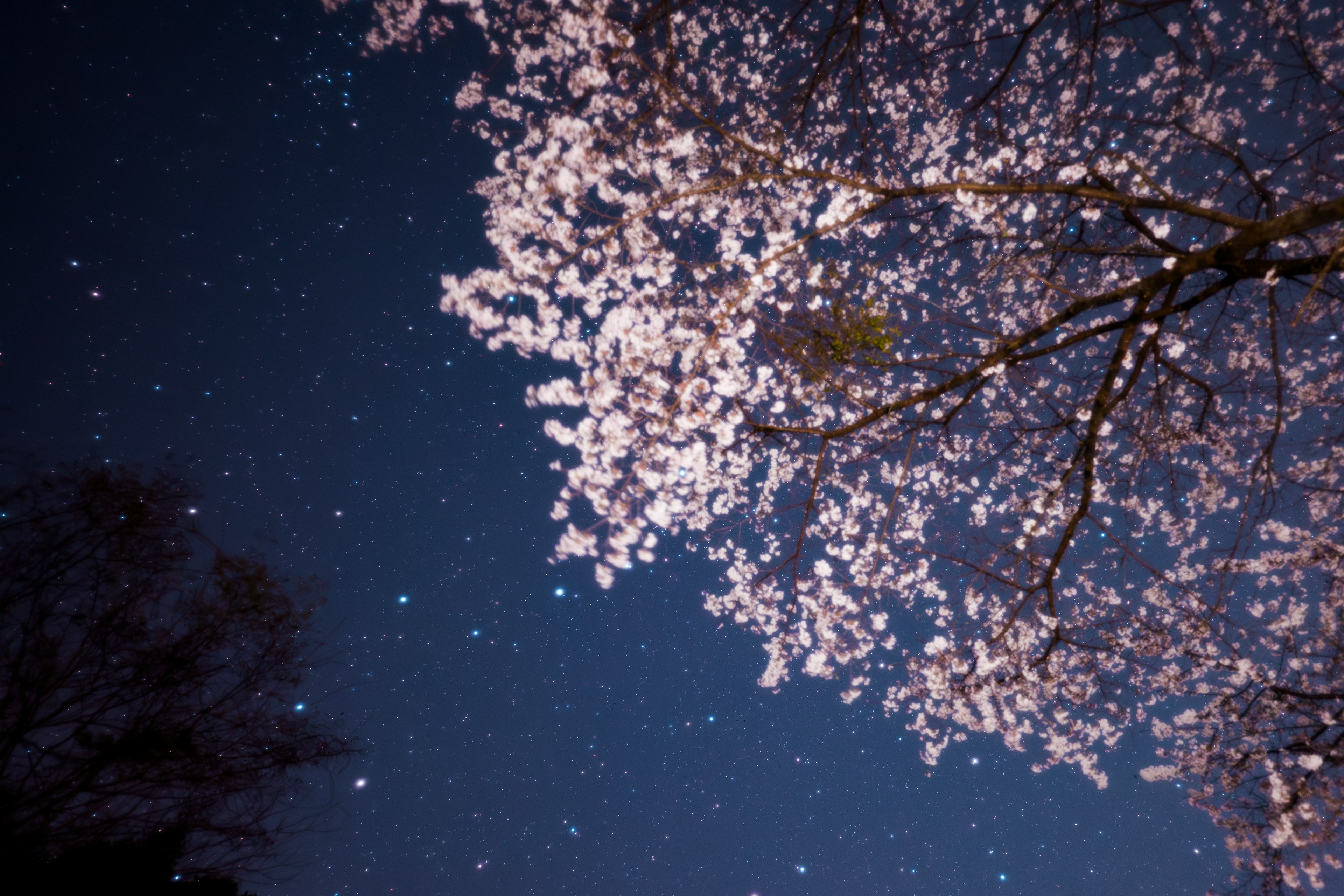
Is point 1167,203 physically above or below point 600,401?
above

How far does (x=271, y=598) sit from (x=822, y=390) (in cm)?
460

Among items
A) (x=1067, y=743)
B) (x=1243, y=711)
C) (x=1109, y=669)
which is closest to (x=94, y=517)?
(x=1067, y=743)

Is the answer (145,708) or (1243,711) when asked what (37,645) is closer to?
(145,708)

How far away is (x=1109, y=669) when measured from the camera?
555 cm

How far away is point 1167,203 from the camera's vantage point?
292cm

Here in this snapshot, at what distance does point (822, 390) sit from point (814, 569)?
234cm

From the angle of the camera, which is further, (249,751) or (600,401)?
(600,401)

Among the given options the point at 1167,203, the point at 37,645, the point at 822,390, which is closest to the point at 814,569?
the point at 822,390

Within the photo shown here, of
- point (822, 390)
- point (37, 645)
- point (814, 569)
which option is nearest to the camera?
point (37, 645)

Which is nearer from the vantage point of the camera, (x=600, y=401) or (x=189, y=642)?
(x=189, y=642)

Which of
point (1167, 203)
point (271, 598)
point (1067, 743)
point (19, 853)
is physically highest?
point (1167, 203)

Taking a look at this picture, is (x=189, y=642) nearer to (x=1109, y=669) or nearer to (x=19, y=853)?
(x=19, y=853)

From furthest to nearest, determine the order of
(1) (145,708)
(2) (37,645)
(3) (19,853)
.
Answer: (1) (145,708)
(2) (37,645)
(3) (19,853)

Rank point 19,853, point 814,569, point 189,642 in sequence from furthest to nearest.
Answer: point 814,569, point 189,642, point 19,853
